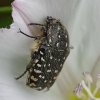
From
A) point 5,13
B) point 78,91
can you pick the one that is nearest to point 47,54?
point 78,91

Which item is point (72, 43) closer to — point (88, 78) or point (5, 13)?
point (88, 78)

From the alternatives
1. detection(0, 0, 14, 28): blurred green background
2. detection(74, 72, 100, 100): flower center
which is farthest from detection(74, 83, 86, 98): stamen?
detection(0, 0, 14, 28): blurred green background

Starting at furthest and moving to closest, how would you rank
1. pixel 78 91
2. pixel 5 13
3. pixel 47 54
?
pixel 5 13
pixel 78 91
pixel 47 54

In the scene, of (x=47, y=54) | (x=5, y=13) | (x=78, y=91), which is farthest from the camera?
(x=5, y=13)

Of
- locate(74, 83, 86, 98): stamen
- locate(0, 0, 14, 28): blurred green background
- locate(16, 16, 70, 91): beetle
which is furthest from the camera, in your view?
locate(0, 0, 14, 28): blurred green background

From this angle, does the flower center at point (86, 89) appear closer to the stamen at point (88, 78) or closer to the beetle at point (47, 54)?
the stamen at point (88, 78)

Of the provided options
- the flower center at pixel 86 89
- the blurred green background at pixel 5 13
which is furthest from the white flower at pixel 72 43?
the blurred green background at pixel 5 13

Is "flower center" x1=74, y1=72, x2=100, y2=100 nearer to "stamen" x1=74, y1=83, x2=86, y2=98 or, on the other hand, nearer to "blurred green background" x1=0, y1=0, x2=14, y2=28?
"stamen" x1=74, y1=83, x2=86, y2=98
